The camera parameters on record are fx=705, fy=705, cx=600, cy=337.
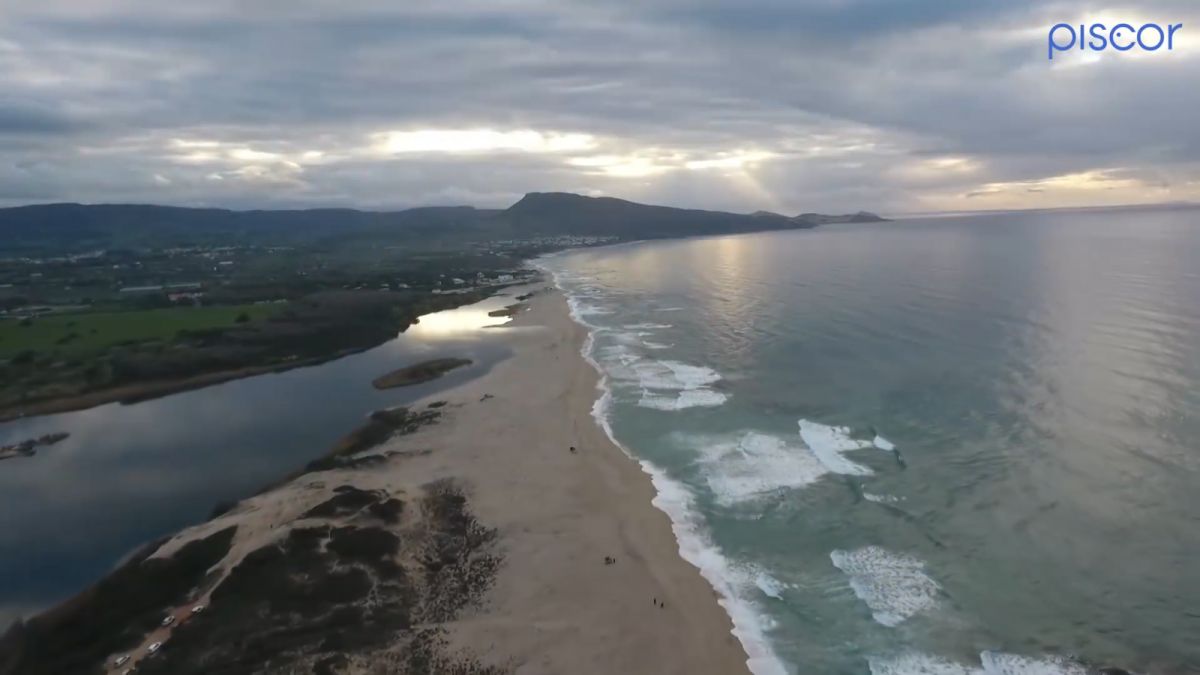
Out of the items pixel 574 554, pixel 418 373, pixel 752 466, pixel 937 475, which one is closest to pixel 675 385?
pixel 752 466

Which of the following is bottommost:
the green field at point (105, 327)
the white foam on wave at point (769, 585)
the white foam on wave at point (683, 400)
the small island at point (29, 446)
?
the small island at point (29, 446)

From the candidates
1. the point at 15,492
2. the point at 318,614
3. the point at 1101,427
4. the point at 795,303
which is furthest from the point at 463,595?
the point at 795,303

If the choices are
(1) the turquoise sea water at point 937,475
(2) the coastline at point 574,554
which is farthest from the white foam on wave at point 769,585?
(2) the coastline at point 574,554

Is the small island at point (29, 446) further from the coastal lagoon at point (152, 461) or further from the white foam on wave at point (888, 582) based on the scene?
the white foam on wave at point (888, 582)

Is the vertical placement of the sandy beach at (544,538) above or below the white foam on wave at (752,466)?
below

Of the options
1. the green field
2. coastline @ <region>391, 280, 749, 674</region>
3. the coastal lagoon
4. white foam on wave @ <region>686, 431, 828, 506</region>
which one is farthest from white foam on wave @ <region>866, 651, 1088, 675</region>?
the green field

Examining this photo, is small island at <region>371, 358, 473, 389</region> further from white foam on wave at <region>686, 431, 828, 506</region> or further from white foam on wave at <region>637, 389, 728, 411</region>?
white foam on wave at <region>686, 431, 828, 506</region>

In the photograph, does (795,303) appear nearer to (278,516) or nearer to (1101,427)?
(1101,427)
